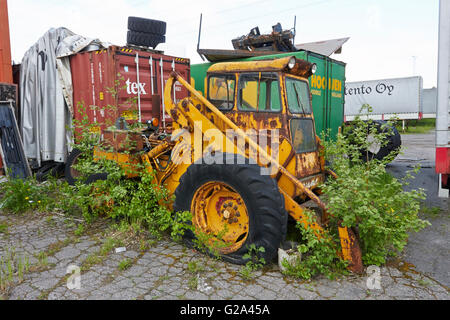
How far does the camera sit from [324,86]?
29.6ft

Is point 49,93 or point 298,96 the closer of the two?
point 298,96

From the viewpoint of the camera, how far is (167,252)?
4.22 metres

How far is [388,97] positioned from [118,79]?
72.8 ft

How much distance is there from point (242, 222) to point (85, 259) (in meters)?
1.82

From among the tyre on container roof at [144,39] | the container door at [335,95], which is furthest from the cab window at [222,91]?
the container door at [335,95]

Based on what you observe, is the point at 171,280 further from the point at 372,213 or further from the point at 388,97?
the point at 388,97

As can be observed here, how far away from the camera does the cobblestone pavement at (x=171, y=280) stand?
128 inches

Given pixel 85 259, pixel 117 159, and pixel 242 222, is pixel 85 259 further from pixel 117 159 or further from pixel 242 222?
pixel 242 222

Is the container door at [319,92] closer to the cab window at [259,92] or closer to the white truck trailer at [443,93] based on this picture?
the white truck trailer at [443,93]

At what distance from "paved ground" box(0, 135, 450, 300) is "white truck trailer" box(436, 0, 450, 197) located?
1.17 meters

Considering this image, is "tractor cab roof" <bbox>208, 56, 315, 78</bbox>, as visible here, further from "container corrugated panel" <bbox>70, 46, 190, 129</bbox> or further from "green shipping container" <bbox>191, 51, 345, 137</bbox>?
"green shipping container" <bbox>191, 51, 345, 137</bbox>

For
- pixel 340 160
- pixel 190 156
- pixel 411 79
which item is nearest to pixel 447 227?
pixel 340 160

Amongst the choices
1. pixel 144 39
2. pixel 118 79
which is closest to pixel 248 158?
pixel 118 79

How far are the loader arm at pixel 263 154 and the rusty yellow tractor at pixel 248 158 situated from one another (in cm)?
1
